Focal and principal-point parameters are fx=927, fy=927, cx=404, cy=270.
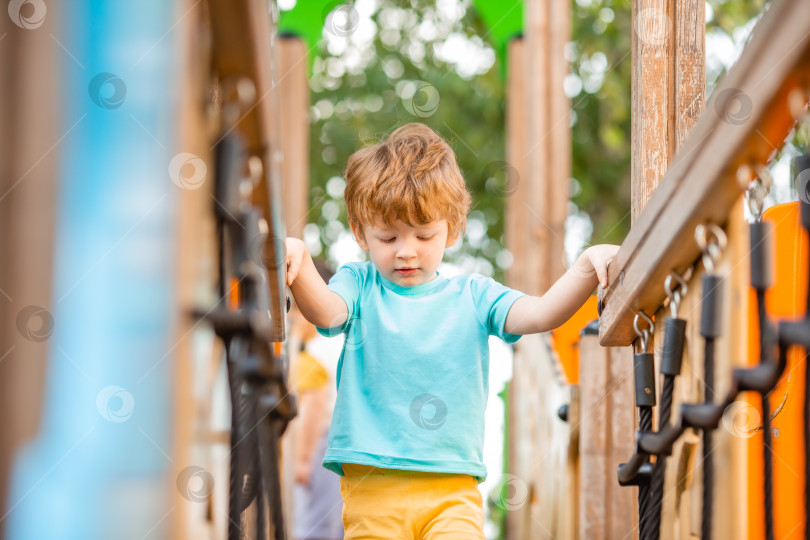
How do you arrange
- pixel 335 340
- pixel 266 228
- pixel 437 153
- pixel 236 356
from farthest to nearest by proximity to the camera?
pixel 335 340 → pixel 437 153 → pixel 266 228 → pixel 236 356

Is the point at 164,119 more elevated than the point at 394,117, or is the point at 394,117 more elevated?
the point at 394,117

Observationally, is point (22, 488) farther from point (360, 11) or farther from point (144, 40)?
point (360, 11)

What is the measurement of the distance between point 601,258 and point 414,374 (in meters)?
0.54

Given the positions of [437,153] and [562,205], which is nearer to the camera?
[437,153]

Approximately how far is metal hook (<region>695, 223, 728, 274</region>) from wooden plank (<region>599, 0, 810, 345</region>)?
14mm

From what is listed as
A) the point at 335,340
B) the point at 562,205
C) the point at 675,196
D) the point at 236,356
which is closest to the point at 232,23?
the point at 236,356

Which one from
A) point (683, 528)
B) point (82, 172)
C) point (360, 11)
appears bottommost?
point (683, 528)

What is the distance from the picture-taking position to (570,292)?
1.96m

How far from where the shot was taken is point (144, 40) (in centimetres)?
78

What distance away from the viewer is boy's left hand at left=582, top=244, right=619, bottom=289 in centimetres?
188

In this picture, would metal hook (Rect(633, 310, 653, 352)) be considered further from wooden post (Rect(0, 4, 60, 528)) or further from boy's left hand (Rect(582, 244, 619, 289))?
wooden post (Rect(0, 4, 60, 528))

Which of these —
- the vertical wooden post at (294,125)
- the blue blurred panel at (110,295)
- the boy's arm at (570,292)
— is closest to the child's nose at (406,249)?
the boy's arm at (570,292)

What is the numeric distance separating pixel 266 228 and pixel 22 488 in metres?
0.84

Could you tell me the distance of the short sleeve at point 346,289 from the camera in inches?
86.4
